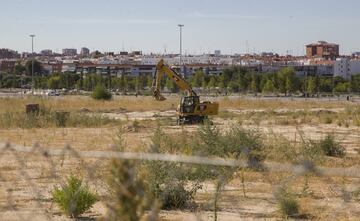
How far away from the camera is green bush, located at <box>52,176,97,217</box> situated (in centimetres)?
1016

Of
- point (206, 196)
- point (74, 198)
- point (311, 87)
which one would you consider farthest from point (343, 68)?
point (74, 198)

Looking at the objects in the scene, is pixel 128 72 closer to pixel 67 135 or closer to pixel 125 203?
pixel 67 135

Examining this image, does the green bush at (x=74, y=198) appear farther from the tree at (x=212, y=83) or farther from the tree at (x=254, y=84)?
the tree at (x=212, y=83)

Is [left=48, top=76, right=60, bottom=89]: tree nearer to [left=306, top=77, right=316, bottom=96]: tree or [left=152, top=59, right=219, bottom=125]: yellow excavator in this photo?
[left=306, top=77, right=316, bottom=96]: tree

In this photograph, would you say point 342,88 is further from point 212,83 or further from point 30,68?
point 30,68

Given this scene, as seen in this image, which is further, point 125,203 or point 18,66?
point 18,66

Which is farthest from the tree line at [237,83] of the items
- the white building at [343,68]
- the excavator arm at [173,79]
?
the excavator arm at [173,79]

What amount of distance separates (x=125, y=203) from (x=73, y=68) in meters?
187

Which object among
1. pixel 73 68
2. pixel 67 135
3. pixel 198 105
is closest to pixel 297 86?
pixel 198 105

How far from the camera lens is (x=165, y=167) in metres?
11.3

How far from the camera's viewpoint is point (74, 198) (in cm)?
994

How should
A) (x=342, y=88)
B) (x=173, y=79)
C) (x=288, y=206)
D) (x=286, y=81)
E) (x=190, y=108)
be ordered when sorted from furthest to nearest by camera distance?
(x=342, y=88)
(x=286, y=81)
(x=173, y=79)
(x=190, y=108)
(x=288, y=206)

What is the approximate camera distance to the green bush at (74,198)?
400 inches

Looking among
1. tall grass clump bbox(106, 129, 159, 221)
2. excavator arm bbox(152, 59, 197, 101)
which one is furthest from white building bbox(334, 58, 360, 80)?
tall grass clump bbox(106, 129, 159, 221)
